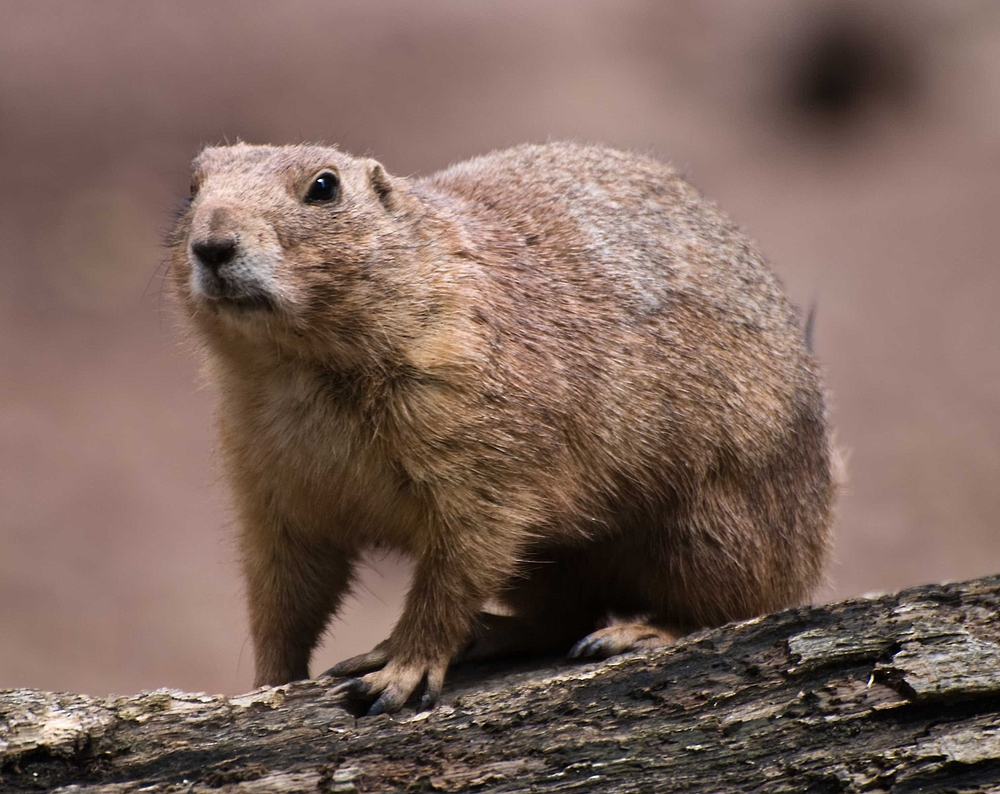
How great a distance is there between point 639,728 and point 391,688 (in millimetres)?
1059

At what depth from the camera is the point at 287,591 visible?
5.84 m

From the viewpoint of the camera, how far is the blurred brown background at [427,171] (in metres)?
13.4

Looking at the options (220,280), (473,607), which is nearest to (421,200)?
(220,280)

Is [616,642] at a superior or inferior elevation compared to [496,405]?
inferior

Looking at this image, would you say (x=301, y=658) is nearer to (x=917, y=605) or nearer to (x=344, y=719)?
(x=344, y=719)

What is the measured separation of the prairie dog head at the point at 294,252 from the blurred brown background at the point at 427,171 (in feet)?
26.4

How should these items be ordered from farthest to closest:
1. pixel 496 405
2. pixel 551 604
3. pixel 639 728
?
pixel 551 604, pixel 496 405, pixel 639 728

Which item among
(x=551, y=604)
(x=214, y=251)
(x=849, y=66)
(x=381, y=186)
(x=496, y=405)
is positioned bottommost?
(x=551, y=604)

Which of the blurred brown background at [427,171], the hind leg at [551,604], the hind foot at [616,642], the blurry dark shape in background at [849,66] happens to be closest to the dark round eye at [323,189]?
the hind leg at [551,604]

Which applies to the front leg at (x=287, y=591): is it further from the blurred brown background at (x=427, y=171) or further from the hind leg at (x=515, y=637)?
the blurred brown background at (x=427, y=171)

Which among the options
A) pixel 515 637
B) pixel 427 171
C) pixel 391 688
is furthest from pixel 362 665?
pixel 427 171

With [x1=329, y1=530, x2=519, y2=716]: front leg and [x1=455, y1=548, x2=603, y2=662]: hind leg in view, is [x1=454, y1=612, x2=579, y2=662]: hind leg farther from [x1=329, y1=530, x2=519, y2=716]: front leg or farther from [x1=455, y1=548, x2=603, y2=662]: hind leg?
[x1=329, y1=530, x2=519, y2=716]: front leg

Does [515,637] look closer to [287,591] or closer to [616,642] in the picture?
[616,642]

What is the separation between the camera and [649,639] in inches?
221
